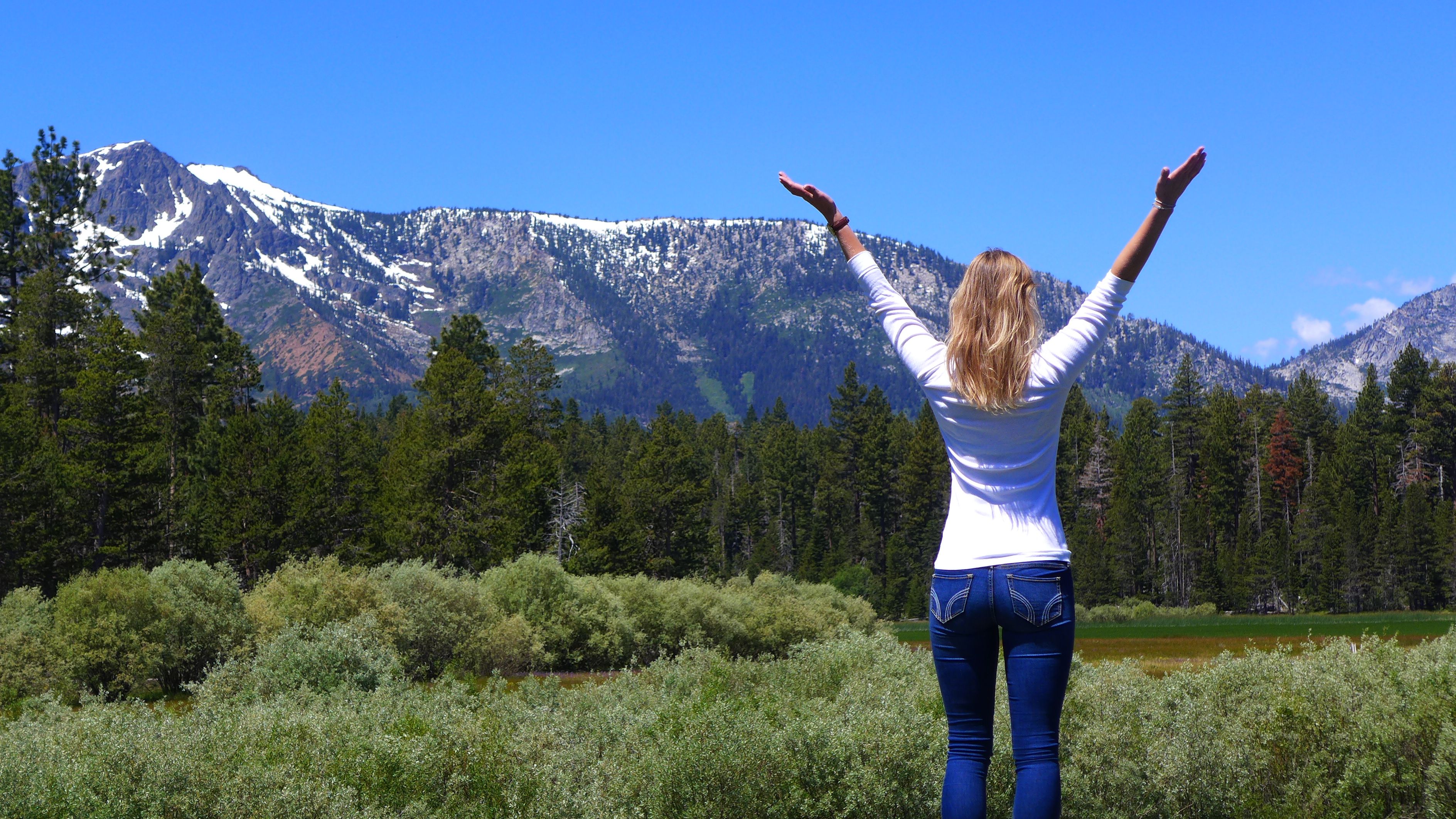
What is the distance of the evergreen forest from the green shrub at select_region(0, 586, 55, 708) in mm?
12981

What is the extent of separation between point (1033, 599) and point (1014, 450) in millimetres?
465

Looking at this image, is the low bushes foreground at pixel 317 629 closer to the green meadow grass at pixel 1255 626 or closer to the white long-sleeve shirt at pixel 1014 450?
the white long-sleeve shirt at pixel 1014 450

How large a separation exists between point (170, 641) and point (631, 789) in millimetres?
17529

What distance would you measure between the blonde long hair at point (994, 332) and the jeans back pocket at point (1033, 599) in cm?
52

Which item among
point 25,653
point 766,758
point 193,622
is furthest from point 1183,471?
point 766,758

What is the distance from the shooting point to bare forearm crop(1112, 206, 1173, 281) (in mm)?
3434

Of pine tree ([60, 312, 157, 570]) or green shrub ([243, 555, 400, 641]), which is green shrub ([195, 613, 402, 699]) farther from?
pine tree ([60, 312, 157, 570])

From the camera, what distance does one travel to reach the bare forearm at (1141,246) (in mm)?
3434

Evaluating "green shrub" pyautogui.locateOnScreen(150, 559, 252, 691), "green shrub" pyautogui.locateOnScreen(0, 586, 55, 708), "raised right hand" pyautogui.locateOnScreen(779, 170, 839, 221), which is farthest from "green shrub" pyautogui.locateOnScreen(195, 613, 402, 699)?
"raised right hand" pyautogui.locateOnScreen(779, 170, 839, 221)

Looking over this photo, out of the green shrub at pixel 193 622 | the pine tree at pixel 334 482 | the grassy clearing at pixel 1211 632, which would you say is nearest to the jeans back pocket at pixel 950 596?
the green shrub at pixel 193 622

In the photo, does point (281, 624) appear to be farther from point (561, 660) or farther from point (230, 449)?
point (230, 449)

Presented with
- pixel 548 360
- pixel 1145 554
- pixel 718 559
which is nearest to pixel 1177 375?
pixel 1145 554

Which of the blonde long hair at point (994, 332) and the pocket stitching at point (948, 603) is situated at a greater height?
the blonde long hair at point (994, 332)

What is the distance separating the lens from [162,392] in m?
45.1
